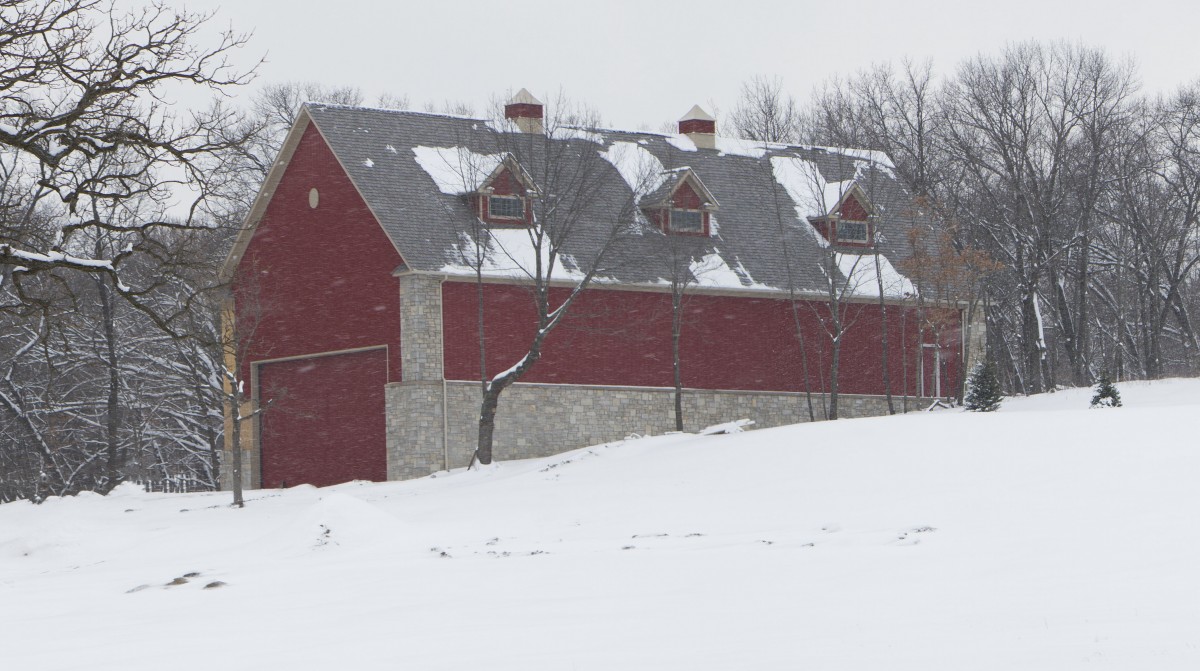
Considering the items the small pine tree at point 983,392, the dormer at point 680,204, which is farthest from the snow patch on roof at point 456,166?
the small pine tree at point 983,392

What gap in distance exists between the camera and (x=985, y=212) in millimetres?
49719

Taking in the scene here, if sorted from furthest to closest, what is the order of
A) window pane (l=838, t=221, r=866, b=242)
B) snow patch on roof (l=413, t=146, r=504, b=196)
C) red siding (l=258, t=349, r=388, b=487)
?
window pane (l=838, t=221, r=866, b=242), snow patch on roof (l=413, t=146, r=504, b=196), red siding (l=258, t=349, r=388, b=487)

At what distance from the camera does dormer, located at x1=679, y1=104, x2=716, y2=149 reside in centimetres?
4016

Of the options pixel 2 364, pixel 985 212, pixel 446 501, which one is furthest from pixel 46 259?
pixel 985 212

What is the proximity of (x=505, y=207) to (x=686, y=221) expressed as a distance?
183 inches

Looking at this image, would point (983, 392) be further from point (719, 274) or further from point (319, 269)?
point (319, 269)

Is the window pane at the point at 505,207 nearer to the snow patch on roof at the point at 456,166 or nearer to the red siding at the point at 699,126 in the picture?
the snow patch on roof at the point at 456,166

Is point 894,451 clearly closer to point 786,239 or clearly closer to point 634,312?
point 634,312

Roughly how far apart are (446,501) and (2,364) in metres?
22.0

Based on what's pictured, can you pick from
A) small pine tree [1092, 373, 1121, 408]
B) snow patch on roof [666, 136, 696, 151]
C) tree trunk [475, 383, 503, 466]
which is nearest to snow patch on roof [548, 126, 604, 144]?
snow patch on roof [666, 136, 696, 151]

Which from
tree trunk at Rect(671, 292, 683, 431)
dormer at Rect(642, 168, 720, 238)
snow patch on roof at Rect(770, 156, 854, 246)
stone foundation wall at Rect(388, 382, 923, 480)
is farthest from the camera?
snow patch on roof at Rect(770, 156, 854, 246)

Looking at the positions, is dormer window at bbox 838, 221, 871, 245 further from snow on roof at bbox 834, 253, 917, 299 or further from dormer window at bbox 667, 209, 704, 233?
dormer window at bbox 667, 209, 704, 233

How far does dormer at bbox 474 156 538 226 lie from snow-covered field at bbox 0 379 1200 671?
289 inches

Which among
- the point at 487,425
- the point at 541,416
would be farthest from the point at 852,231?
the point at 487,425
